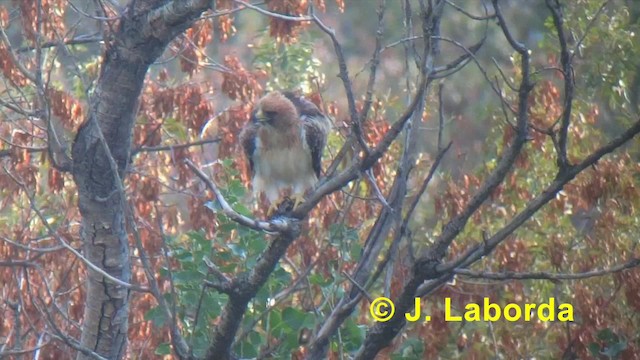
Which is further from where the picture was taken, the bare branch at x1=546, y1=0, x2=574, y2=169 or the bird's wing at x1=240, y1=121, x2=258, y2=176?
the bird's wing at x1=240, y1=121, x2=258, y2=176

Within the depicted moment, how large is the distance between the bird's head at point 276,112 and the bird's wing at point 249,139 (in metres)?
0.06

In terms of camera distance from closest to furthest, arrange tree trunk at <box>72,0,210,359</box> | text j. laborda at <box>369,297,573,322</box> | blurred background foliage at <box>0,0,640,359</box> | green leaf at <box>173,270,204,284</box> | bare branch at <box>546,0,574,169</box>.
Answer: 1. bare branch at <box>546,0,574,169</box>
2. green leaf at <box>173,270,204,284</box>
3. tree trunk at <box>72,0,210,359</box>
4. blurred background foliage at <box>0,0,640,359</box>
5. text j. laborda at <box>369,297,573,322</box>

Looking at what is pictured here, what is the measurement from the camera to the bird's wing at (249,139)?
16.9 feet

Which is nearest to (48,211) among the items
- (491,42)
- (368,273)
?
(368,273)

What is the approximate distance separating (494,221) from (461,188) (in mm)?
460

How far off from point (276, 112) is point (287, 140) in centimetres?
14

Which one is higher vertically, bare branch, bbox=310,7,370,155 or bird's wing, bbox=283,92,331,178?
bird's wing, bbox=283,92,331,178

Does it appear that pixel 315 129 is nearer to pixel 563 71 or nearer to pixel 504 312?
pixel 504 312

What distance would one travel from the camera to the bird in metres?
5.10

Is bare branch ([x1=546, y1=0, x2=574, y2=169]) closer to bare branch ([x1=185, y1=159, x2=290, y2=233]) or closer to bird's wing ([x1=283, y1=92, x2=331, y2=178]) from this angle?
bare branch ([x1=185, y1=159, x2=290, y2=233])

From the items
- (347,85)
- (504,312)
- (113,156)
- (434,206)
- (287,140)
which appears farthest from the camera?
(434,206)

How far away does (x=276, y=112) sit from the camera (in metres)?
5.07

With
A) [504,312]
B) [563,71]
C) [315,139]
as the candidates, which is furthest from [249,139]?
[563,71]

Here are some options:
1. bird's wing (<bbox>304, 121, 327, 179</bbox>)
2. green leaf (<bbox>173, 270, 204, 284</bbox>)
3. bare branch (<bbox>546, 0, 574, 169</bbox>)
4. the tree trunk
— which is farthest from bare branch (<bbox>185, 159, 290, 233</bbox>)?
bird's wing (<bbox>304, 121, 327, 179</bbox>)
